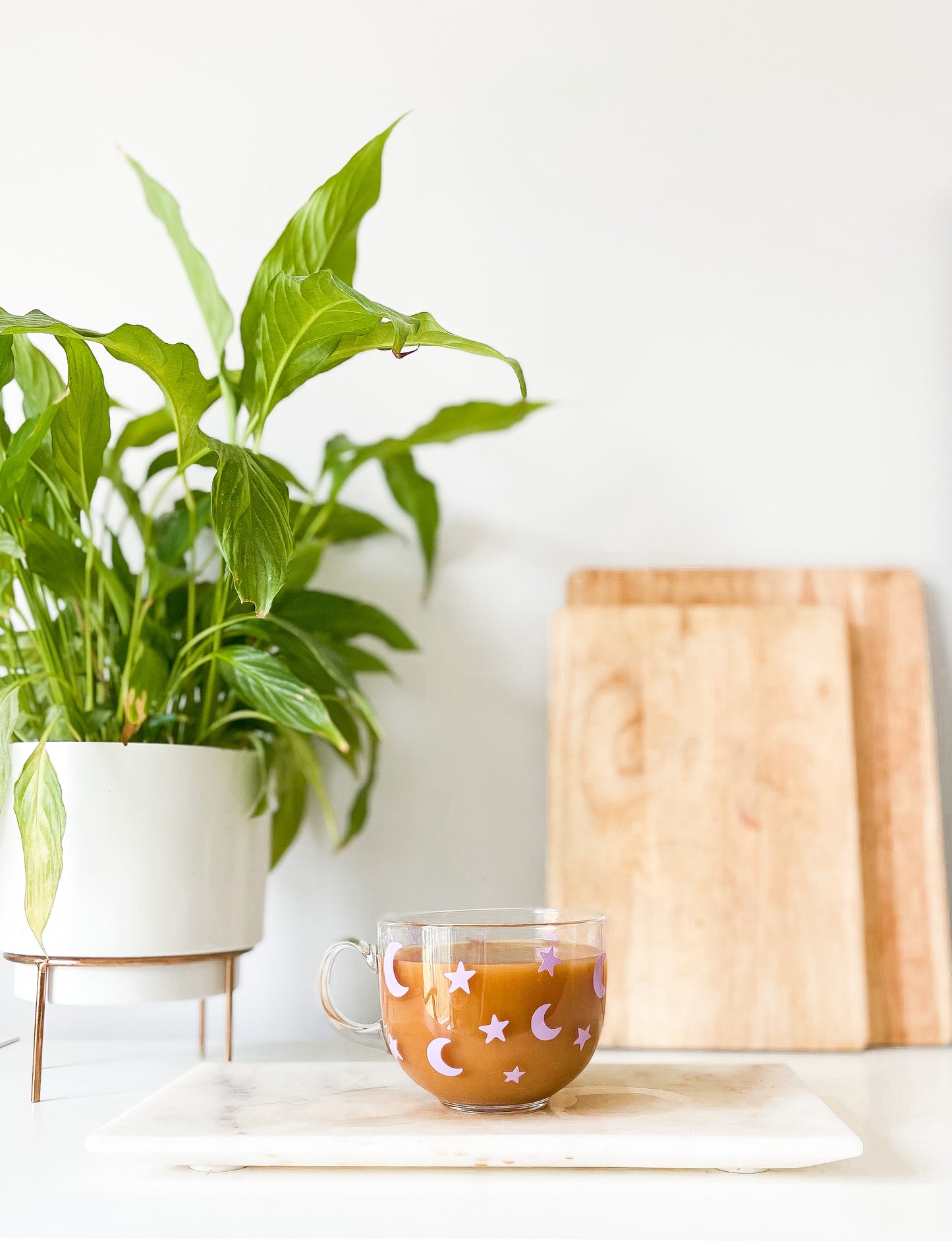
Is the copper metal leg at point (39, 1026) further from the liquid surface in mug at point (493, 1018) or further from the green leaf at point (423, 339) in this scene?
the green leaf at point (423, 339)

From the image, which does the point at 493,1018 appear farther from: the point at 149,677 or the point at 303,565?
the point at 303,565

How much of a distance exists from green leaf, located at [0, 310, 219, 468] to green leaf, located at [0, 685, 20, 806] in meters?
0.19

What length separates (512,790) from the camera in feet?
3.07

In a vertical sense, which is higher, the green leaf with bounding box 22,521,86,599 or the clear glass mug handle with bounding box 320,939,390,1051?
the green leaf with bounding box 22,521,86,599

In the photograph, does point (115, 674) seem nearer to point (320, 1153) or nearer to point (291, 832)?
point (291, 832)

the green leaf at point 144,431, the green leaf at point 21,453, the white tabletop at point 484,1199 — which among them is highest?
the green leaf at point 144,431

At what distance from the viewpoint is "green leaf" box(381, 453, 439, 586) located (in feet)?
2.96

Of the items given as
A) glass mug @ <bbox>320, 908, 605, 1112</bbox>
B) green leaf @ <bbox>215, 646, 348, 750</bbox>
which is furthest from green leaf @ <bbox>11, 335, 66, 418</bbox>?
glass mug @ <bbox>320, 908, 605, 1112</bbox>

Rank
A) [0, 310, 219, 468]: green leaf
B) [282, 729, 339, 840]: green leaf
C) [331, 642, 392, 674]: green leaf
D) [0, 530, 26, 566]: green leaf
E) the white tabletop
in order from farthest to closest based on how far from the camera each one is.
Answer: [331, 642, 392, 674]: green leaf, [282, 729, 339, 840]: green leaf, [0, 530, 26, 566]: green leaf, [0, 310, 219, 468]: green leaf, the white tabletop

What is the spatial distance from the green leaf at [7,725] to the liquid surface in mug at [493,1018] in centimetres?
29

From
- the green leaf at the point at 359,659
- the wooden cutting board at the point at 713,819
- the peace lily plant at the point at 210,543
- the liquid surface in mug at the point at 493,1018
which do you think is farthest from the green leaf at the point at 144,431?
the liquid surface in mug at the point at 493,1018

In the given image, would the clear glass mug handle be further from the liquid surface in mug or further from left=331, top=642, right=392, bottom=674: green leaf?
left=331, top=642, right=392, bottom=674: green leaf

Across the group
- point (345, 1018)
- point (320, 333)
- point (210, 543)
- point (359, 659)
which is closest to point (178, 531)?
point (210, 543)

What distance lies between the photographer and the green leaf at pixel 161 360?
0.56 metres
